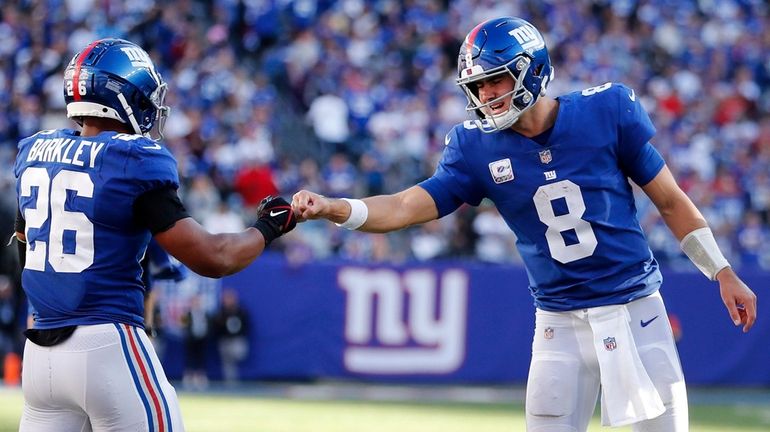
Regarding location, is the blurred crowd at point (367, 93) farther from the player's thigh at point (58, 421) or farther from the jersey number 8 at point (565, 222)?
A: the player's thigh at point (58, 421)

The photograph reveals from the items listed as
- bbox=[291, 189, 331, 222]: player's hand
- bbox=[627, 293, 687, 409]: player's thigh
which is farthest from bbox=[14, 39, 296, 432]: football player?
bbox=[627, 293, 687, 409]: player's thigh

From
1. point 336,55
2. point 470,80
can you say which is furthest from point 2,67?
point 470,80

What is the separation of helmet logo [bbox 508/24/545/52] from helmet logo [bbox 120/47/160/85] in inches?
55.7

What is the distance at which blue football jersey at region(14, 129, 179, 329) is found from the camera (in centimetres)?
376

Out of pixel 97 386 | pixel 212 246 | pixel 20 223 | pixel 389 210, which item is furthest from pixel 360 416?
pixel 97 386

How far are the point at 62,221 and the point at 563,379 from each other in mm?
1954

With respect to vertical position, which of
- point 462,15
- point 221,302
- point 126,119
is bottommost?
point 221,302

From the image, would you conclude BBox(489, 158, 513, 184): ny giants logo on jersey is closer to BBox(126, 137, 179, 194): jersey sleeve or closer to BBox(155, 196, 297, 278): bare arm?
BBox(155, 196, 297, 278): bare arm

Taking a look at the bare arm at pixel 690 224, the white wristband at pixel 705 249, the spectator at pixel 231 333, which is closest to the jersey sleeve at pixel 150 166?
the bare arm at pixel 690 224

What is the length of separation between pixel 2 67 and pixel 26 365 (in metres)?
11.3

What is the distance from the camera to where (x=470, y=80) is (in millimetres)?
4586

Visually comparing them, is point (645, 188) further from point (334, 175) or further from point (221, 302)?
point (334, 175)

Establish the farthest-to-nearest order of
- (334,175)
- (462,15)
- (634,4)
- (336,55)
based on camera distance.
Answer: (634,4)
(462,15)
(336,55)
(334,175)

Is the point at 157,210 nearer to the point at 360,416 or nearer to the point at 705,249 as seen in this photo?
the point at 705,249
